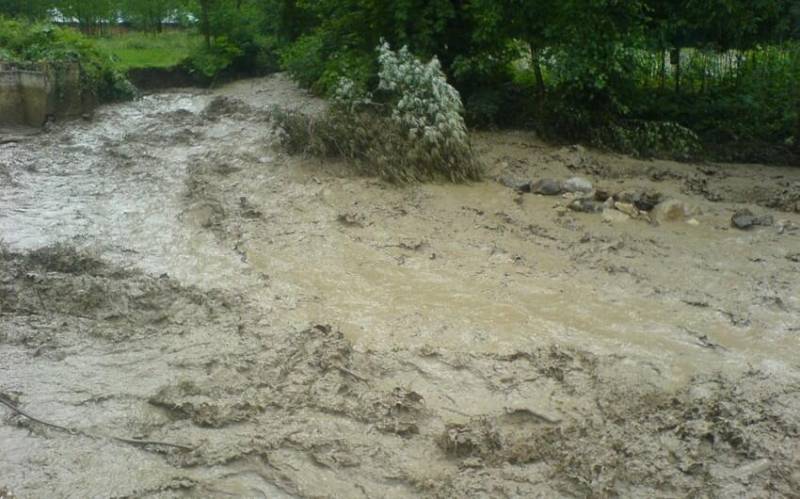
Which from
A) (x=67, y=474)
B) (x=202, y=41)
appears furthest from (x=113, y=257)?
(x=202, y=41)

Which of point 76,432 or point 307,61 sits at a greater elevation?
point 307,61

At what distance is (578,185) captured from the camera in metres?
9.91

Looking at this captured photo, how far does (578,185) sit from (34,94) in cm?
989

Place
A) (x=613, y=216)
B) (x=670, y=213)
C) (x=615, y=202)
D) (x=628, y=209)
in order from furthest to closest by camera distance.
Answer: (x=615, y=202)
(x=628, y=209)
(x=613, y=216)
(x=670, y=213)

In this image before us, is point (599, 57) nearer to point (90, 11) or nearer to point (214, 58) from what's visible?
point (214, 58)

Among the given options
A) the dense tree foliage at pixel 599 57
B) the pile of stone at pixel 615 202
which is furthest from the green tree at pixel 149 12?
the pile of stone at pixel 615 202

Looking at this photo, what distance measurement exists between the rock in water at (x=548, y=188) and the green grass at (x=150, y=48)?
1146 cm

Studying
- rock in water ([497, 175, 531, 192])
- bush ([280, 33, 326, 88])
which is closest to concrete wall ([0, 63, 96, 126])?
bush ([280, 33, 326, 88])

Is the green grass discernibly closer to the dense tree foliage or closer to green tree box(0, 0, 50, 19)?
green tree box(0, 0, 50, 19)

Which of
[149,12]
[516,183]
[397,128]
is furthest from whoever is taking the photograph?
[149,12]

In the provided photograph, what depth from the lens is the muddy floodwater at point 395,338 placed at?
4629 mm

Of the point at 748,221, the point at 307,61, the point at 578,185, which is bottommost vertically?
the point at 748,221

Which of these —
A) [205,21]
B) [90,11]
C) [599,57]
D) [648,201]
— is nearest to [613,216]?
[648,201]

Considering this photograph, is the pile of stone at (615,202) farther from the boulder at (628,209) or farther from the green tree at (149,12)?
the green tree at (149,12)
